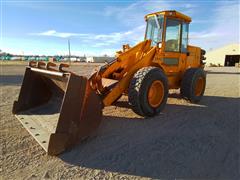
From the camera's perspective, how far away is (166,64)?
19.9 ft

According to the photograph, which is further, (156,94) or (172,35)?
(172,35)

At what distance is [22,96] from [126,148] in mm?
2557

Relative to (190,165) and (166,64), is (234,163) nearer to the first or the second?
(190,165)

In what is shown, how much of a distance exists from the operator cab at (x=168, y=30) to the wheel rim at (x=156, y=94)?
3.80ft

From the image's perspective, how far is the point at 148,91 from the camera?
485 cm

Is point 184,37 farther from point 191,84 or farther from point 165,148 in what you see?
point 165,148

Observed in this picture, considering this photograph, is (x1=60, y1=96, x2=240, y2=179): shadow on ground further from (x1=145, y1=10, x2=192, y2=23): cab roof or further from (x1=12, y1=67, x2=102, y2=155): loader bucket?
(x1=145, y1=10, x2=192, y2=23): cab roof

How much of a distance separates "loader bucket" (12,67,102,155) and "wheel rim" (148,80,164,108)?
5.30ft

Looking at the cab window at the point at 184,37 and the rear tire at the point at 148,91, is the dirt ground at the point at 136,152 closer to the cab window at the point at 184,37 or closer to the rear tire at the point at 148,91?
the rear tire at the point at 148,91

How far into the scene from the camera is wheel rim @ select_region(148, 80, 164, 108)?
201 inches

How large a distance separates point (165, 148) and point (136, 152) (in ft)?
1.60

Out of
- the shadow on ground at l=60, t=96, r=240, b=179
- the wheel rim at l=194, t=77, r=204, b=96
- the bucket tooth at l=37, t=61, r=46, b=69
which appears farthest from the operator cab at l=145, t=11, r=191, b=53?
the bucket tooth at l=37, t=61, r=46, b=69

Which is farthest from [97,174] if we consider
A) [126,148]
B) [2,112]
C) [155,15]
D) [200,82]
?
[200,82]

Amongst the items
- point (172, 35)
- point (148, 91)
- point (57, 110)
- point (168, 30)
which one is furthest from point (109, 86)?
point (172, 35)
